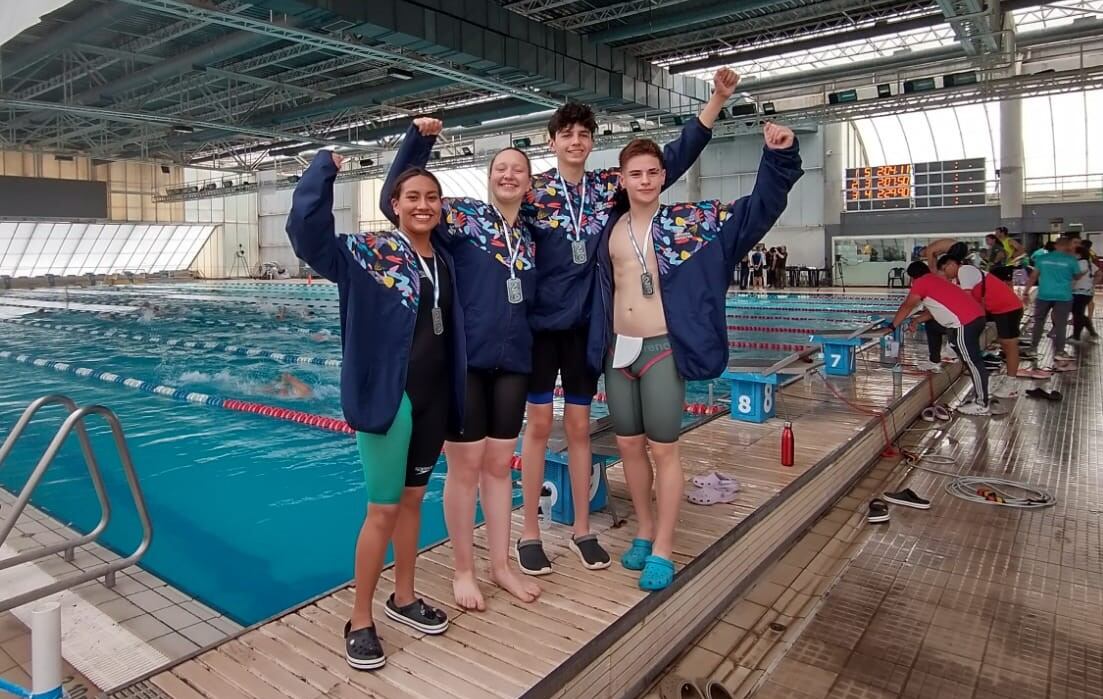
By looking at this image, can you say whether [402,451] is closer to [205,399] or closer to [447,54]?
[205,399]

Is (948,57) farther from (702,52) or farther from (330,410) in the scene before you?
(330,410)

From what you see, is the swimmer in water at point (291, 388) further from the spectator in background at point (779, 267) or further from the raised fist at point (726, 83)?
the spectator in background at point (779, 267)

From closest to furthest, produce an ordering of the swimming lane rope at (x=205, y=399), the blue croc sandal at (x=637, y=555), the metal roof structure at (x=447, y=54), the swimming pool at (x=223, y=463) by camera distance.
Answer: the blue croc sandal at (x=637, y=555), the swimming pool at (x=223, y=463), the swimming lane rope at (x=205, y=399), the metal roof structure at (x=447, y=54)

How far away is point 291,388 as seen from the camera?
8.98 m

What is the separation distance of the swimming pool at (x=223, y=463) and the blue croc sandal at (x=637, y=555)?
1849 millimetres

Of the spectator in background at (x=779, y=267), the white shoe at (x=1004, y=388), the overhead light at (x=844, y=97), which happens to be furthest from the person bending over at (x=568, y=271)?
the spectator in background at (x=779, y=267)

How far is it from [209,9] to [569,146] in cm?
982

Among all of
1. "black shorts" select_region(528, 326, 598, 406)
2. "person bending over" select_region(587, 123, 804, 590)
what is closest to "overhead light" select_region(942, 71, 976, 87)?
"person bending over" select_region(587, 123, 804, 590)

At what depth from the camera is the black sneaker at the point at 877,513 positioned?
3.90m

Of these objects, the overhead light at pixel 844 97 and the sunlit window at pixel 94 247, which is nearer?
the overhead light at pixel 844 97

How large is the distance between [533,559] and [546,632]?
0.48m

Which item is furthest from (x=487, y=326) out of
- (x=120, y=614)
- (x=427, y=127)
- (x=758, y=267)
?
(x=758, y=267)

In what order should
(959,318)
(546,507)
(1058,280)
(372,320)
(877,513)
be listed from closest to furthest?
(372,320) < (546,507) < (877,513) < (959,318) < (1058,280)

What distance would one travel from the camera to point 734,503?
11.3 feet
